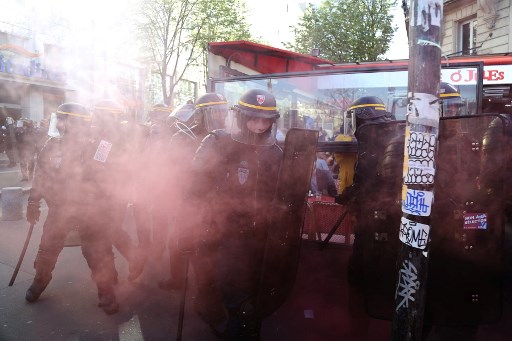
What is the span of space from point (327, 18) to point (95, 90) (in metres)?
12.6

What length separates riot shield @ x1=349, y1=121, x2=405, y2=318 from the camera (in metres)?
2.24

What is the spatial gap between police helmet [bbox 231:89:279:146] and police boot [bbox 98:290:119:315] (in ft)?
6.85

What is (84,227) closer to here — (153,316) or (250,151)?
(153,316)

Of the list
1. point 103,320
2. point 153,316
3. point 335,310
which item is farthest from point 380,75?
point 103,320

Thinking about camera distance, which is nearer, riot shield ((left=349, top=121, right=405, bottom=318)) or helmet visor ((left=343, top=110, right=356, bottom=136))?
riot shield ((left=349, top=121, right=405, bottom=318))

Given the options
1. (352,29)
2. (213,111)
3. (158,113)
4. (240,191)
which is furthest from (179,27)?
(240,191)

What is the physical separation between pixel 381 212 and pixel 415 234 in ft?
0.96

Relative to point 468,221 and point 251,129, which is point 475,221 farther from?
point 251,129

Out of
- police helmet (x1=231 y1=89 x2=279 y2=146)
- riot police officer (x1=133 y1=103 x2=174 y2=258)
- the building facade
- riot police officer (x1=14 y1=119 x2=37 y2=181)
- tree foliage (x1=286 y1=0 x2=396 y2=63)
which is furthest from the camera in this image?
tree foliage (x1=286 y1=0 x2=396 y2=63)

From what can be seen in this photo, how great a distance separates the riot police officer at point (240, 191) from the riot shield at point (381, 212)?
0.62 metres

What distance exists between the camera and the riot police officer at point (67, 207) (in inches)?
145

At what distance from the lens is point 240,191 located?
2.55m

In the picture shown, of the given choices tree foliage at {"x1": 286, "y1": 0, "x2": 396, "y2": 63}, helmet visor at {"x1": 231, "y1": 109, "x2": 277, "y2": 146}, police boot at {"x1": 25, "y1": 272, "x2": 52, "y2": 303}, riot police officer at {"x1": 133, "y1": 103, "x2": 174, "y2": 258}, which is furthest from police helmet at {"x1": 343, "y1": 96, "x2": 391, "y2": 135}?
tree foliage at {"x1": 286, "y1": 0, "x2": 396, "y2": 63}

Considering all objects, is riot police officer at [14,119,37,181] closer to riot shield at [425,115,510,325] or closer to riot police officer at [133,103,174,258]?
riot police officer at [133,103,174,258]
